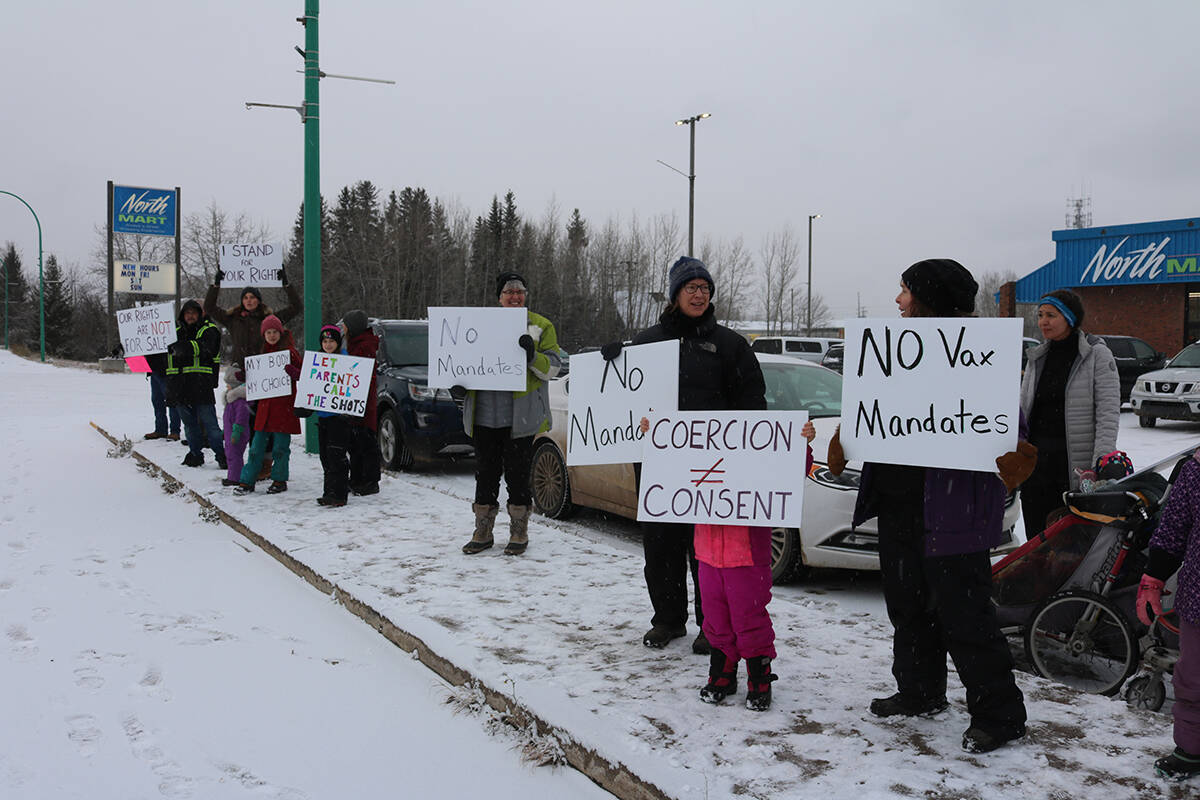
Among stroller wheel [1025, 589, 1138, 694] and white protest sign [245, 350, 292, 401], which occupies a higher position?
white protest sign [245, 350, 292, 401]

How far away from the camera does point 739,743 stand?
3354 mm

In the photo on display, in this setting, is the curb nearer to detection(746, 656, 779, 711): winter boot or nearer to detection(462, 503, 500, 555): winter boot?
detection(746, 656, 779, 711): winter boot

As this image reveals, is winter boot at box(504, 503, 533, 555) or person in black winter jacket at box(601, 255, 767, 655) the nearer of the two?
person in black winter jacket at box(601, 255, 767, 655)

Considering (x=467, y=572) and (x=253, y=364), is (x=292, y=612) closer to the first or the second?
(x=467, y=572)

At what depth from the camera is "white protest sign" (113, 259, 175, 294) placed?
112 ft

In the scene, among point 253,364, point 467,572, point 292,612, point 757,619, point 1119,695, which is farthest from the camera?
point 253,364

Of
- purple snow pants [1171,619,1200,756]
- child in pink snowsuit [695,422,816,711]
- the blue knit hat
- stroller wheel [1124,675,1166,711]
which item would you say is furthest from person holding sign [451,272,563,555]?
purple snow pants [1171,619,1200,756]

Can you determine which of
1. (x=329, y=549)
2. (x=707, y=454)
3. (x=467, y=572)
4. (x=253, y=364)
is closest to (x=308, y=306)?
(x=253, y=364)

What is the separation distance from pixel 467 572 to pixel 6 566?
3397mm

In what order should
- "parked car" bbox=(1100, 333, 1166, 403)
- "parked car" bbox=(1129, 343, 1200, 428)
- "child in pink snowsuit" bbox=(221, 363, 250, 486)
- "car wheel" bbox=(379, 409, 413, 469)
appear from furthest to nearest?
"parked car" bbox=(1100, 333, 1166, 403), "parked car" bbox=(1129, 343, 1200, 428), "car wheel" bbox=(379, 409, 413, 469), "child in pink snowsuit" bbox=(221, 363, 250, 486)

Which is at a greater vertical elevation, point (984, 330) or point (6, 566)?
point (984, 330)

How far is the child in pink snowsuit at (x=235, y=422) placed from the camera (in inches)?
355

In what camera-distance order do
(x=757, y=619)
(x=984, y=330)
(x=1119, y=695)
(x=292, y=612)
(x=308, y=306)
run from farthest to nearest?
1. (x=308, y=306)
2. (x=292, y=612)
3. (x=1119, y=695)
4. (x=757, y=619)
5. (x=984, y=330)

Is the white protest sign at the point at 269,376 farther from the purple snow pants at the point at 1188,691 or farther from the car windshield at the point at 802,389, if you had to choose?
the purple snow pants at the point at 1188,691
